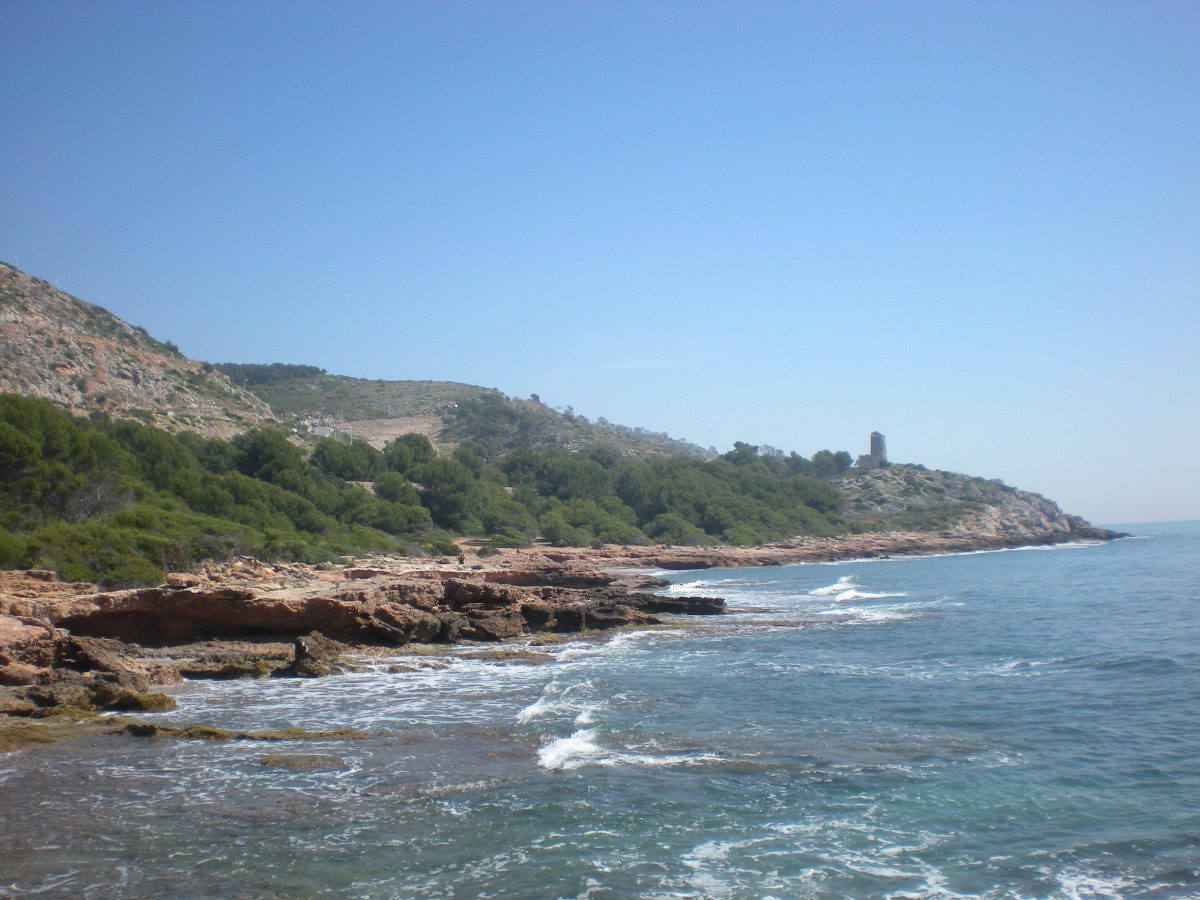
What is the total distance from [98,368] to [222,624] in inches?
1802

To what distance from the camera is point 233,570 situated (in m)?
23.5

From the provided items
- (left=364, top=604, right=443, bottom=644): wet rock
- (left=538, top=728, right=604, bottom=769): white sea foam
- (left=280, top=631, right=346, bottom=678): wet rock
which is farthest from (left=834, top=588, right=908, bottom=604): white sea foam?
(left=538, top=728, right=604, bottom=769): white sea foam

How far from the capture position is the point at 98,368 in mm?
54438

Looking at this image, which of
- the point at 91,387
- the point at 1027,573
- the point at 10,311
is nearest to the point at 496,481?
the point at 91,387

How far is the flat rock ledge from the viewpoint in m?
12.9

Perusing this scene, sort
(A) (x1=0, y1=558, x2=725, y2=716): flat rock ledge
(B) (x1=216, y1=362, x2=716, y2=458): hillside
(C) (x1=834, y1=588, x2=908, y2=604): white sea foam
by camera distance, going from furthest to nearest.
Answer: (B) (x1=216, y1=362, x2=716, y2=458): hillside
(C) (x1=834, y1=588, x2=908, y2=604): white sea foam
(A) (x1=0, y1=558, x2=725, y2=716): flat rock ledge

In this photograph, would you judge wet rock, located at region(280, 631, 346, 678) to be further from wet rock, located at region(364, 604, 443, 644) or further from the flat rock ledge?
wet rock, located at region(364, 604, 443, 644)

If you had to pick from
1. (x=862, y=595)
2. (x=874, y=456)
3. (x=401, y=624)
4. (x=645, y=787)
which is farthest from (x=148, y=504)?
(x=874, y=456)

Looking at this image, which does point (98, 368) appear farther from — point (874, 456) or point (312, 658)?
point (874, 456)

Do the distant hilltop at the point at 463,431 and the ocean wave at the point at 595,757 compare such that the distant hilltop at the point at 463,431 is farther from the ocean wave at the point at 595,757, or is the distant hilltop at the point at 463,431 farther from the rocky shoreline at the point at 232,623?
the ocean wave at the point at 595,757

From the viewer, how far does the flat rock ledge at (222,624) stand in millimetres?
12891

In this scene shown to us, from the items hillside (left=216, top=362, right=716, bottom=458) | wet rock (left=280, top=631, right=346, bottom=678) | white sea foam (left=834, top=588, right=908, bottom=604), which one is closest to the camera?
wet rock (left=280, top=631, right=346, bottom=678)

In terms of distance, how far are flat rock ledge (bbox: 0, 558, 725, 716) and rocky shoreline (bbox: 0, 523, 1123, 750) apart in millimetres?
28

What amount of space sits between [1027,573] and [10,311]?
64.7 metres
